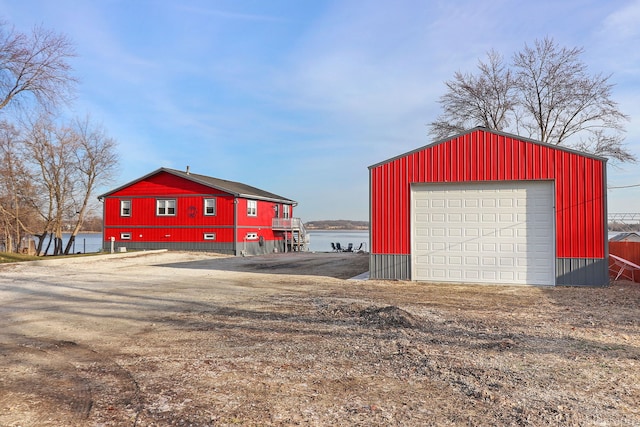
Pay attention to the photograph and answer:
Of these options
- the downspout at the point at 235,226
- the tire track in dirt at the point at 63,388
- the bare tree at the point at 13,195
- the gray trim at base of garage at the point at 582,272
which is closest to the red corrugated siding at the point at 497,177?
the gray trim at base of garage at the point at 582,272

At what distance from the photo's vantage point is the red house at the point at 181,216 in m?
27.4

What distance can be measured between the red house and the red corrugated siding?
14861 mm

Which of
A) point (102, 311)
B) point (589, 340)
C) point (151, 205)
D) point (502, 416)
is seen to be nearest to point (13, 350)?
point (102, 311)

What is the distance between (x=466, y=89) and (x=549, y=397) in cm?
3229

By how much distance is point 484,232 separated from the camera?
12977 millimetres

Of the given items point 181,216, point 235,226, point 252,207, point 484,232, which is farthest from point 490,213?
point 181,216

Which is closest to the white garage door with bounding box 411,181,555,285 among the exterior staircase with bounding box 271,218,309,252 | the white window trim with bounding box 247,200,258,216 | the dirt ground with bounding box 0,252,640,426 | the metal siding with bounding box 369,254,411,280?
the metal siding with bounding box 369,254,411,280

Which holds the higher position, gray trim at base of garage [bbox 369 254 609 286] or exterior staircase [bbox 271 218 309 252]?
exterior staircase [bbox 271 218 309 252]

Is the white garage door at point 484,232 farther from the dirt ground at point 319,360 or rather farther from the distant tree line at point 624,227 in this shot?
the distant tree line at point 624,227

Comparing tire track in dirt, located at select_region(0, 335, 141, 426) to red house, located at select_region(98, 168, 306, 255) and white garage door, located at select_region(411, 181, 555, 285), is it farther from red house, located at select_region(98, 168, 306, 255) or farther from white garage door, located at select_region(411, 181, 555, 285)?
red house, located at select_region(98, 168, 306, 255)

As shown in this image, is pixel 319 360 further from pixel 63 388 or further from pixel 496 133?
pixel 496 133

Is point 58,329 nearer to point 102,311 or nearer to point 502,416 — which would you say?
point 102,311

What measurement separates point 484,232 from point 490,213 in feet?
1.89

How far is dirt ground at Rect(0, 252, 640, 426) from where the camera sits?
3.74m
